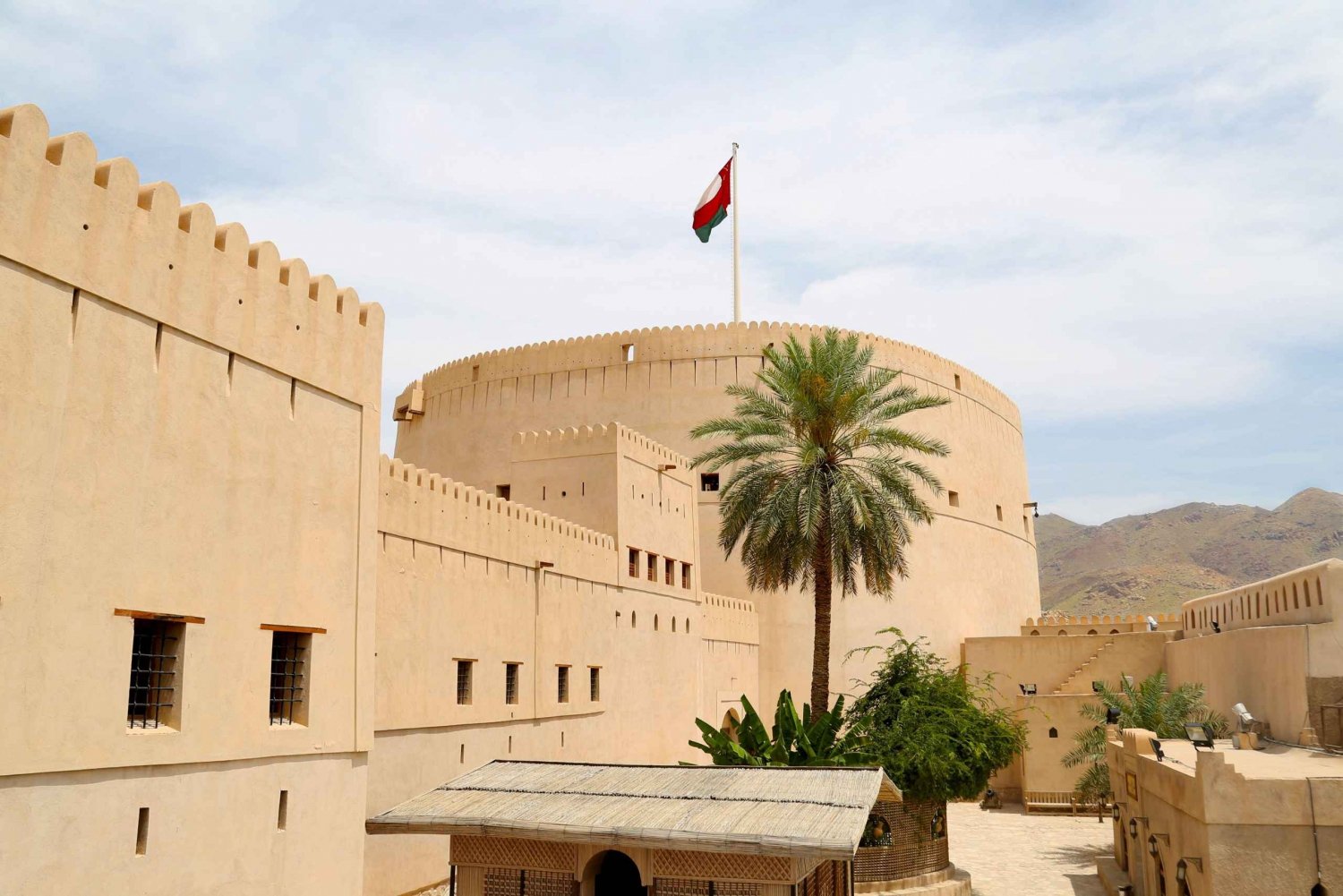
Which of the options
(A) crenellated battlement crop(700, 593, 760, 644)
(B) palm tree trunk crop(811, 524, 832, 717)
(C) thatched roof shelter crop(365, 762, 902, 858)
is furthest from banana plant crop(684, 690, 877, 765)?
(A) crenellated battlement crop(700, 593, 760, 644)

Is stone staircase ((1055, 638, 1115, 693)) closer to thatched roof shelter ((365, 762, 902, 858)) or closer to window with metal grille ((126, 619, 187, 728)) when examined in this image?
thatched roof shelter ((365, 762, 902, 858))

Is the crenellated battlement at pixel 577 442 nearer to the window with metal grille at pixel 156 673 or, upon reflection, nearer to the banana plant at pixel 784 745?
the banana plant at pixel 784 745

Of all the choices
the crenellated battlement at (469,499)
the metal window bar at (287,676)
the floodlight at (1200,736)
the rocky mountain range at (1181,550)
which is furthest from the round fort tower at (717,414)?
the rocky mountain range at (1181,550)

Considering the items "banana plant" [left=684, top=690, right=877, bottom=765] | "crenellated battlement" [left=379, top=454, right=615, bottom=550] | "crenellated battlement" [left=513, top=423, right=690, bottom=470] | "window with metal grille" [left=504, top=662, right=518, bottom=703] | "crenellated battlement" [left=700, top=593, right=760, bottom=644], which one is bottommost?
"banana plant" [left=684, top=690, right=877, bottom=765]

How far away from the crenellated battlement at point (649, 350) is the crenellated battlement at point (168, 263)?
57.1 ft

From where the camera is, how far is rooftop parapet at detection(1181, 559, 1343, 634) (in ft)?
47.2

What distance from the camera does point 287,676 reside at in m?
10.2

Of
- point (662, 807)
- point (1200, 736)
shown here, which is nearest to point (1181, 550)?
point (1200, 736)

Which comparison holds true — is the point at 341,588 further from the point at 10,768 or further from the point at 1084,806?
the point at 1084,806

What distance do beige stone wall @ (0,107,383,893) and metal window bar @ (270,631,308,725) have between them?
0.42 feet

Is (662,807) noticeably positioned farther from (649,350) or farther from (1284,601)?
(649,350)

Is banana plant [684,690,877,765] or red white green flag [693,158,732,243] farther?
red white green flag [693,158,732,243]

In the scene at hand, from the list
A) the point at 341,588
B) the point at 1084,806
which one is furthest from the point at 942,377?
the point at 341,588

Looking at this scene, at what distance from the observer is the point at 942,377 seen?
31688mm
